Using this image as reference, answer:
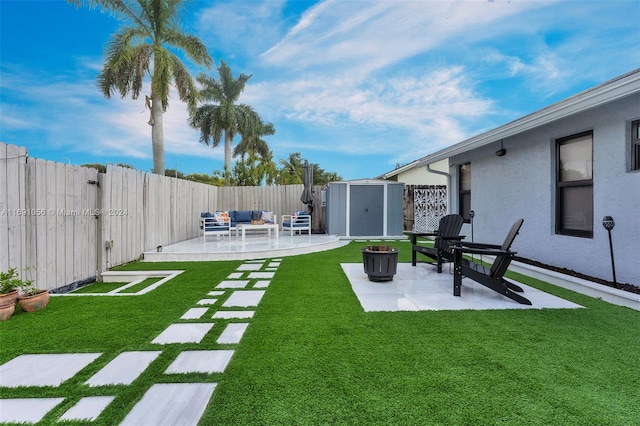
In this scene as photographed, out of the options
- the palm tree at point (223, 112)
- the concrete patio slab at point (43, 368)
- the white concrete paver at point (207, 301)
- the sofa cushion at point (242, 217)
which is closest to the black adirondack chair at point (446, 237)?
the white concrete paver at point (207, 301)

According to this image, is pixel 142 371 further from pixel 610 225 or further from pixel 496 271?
pixel 610 225

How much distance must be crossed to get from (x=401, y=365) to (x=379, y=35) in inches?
398

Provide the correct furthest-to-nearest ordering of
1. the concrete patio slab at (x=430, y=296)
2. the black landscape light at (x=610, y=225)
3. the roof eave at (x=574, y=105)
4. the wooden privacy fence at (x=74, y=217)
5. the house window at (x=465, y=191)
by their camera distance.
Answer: the house window at (x=465, y=191) < the black landscape light at (x=610, y=225) < the wooden privacy fence at (x=74, y=217) < the concrete patio slab at (x=430, y=296) < the roof eave at (x=574, y=105)

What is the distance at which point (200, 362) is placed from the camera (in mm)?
2219

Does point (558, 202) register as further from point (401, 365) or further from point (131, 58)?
point (131, 58)

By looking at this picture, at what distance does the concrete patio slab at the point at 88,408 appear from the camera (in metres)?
1.64

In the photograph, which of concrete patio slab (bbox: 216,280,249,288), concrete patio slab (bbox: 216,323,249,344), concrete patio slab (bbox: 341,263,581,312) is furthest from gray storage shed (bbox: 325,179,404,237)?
concrete patio slab (bbox: 216,323,249,344)

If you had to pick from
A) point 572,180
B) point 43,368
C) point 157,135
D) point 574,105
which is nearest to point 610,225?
point 572,180

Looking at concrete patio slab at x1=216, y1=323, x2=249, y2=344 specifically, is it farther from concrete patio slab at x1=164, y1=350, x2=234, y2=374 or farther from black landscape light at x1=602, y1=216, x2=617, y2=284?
black landscape light at x1=602, y1=216, x2=617, y2=284

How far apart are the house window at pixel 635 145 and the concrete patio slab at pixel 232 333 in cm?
504

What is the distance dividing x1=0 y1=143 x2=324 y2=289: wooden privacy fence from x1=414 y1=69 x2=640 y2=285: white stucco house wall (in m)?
7.07

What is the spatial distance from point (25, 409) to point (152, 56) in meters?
13.5

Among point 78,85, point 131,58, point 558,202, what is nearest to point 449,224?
point 558,202

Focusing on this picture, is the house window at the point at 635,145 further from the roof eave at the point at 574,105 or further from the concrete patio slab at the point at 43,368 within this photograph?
the concrete patio slab at the point at 43,368
